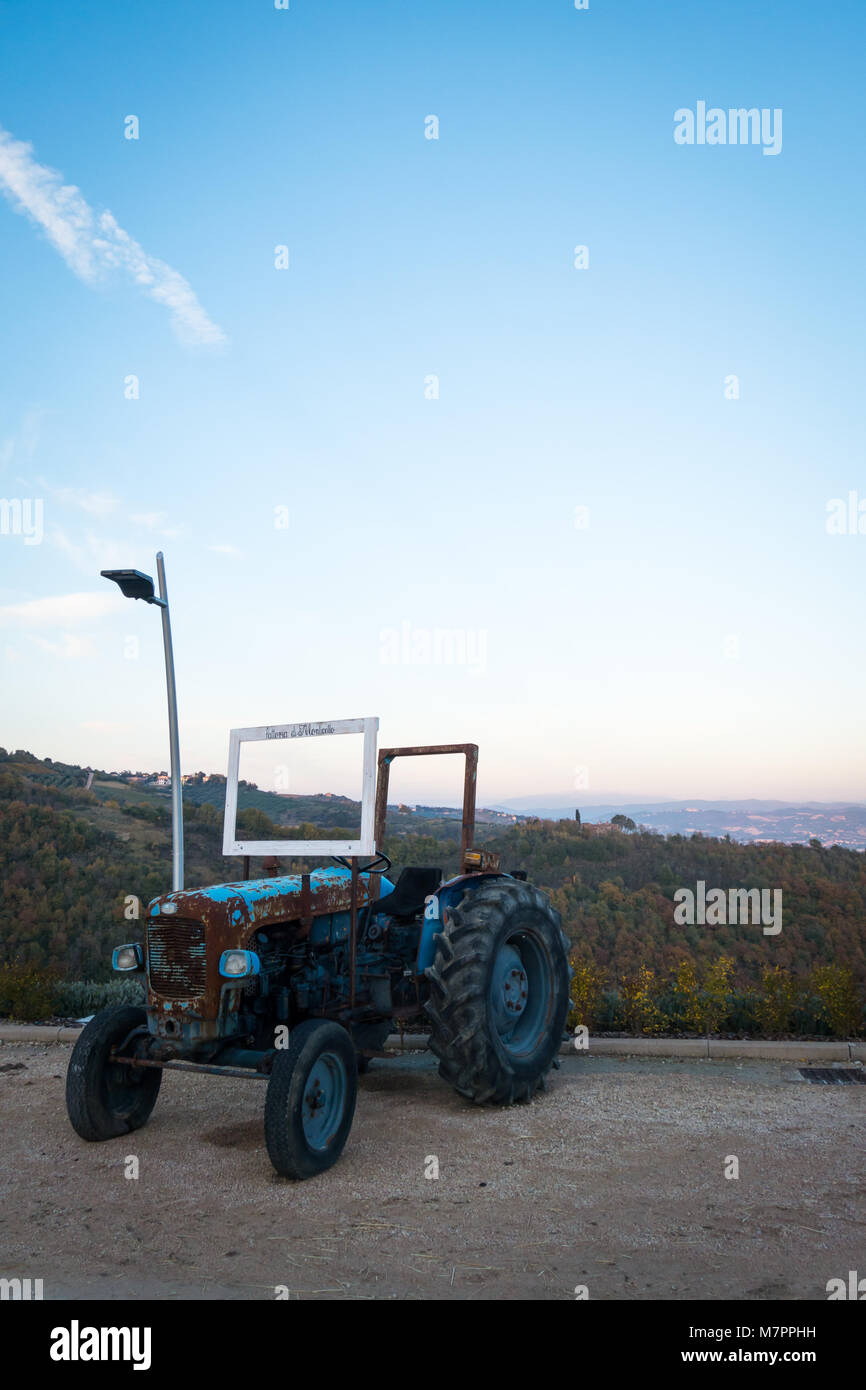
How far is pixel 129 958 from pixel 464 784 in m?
2.75

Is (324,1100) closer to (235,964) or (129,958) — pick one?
(235,964)

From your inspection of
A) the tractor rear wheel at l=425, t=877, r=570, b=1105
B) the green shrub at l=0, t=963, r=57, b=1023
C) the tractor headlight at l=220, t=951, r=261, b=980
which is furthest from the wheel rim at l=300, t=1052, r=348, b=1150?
the green shrub at l=0, t=963, r=57, b=1023

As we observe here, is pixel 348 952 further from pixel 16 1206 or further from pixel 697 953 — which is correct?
pixel 697 953

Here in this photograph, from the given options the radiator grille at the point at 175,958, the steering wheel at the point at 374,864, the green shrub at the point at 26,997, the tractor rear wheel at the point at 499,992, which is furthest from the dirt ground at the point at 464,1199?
the green shrub at the point at 26,997

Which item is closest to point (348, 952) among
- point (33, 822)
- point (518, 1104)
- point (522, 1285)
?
point (518, 1104)

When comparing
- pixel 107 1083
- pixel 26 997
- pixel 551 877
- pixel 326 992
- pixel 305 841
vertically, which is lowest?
pixel 551 877

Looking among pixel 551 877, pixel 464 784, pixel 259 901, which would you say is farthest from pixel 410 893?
pixel 551 877

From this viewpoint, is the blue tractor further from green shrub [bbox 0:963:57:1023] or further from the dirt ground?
green shrub [bbox 0:963:57:1023]

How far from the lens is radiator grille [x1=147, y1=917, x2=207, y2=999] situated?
527 centimetres

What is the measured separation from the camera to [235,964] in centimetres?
522

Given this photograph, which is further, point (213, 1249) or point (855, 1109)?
point (855, 1109)

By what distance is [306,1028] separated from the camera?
5180 millimetres
